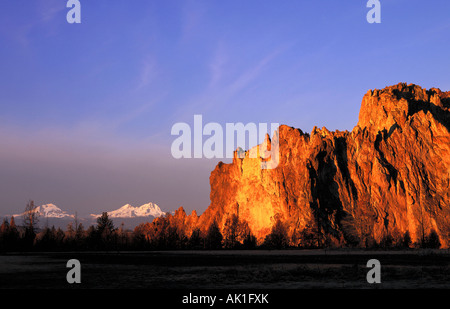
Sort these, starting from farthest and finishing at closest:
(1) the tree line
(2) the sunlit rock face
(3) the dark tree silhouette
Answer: (2) the sunlit rock face < (3) the dark tree silhouette < (1) the tree line

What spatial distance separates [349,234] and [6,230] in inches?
4737

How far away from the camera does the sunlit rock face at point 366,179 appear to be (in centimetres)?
16938

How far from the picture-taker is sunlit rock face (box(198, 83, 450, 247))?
169 m

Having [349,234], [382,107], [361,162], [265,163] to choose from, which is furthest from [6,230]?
[382,107]

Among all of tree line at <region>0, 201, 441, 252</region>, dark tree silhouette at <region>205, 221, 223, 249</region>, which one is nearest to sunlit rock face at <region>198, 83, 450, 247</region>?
tree line at <region>0, 201, 441, 252</region>

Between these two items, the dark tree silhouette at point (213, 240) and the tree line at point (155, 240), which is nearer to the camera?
the tree line at point (155, 240)

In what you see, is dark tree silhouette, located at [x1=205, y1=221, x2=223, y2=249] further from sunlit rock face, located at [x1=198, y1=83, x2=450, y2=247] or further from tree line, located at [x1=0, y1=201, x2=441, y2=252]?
sunlit rock face, located at [x1=198, y1=83, x2=450, y2=247]

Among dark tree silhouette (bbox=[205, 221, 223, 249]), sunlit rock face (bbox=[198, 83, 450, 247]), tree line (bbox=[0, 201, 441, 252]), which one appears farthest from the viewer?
sunlit rock face (bbox=[198, 83, 450, 247])

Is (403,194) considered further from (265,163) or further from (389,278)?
(389,278)

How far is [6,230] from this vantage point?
5615 inches

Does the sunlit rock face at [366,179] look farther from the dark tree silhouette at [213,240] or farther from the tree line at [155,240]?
the dark tree silhouette at [213,240]

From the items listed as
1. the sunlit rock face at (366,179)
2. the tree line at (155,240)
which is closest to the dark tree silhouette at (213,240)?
the tree line at (155,240)

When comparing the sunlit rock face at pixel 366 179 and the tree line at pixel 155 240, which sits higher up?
the sunlit rock face at pixel 366 179

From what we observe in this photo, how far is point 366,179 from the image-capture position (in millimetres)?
183500
